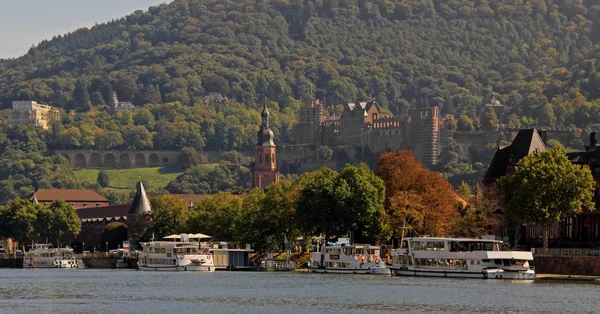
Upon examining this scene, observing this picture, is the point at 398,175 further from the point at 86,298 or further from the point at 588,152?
the point at 86,298

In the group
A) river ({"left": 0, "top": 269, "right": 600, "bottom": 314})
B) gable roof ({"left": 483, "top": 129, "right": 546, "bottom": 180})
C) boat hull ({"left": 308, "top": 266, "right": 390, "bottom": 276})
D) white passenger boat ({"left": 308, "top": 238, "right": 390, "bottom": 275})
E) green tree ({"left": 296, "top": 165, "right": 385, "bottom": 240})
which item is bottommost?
river ({"left": 0, "top": 269, "right": 600, "bottom": 314})

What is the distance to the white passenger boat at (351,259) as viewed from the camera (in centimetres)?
15006

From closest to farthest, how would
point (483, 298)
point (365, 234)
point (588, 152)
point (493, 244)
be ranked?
point (483, 298) → point (493, 244) → point (588, 152) → point (365, 234)

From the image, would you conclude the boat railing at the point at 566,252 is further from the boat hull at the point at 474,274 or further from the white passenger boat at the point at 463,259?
the boat hull at the point at 474,274

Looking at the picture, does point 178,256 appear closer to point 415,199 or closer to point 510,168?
point 415,199

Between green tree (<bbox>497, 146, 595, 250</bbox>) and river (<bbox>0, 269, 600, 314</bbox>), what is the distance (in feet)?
27.1

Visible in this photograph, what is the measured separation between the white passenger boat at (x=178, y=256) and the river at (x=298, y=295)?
2523 cm

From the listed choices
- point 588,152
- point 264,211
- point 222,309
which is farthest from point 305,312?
point 264,211

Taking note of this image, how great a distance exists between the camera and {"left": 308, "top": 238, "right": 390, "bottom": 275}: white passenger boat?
15006 cm

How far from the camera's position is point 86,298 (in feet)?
382

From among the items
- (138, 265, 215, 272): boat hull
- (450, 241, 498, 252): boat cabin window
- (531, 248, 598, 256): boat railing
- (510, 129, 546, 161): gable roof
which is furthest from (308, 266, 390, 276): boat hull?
(138, 265, 215, 272): boat hull

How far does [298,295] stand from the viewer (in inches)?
4574

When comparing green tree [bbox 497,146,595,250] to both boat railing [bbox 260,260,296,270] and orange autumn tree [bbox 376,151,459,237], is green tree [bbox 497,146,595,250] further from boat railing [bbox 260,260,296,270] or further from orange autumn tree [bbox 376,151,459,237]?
boat railing [bbox 260,260,296,270]

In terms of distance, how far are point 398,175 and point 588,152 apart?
74.5 ft
